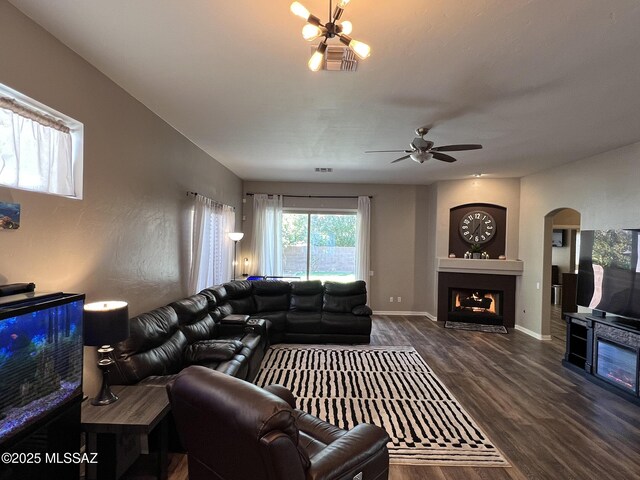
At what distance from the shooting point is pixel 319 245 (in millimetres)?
7773

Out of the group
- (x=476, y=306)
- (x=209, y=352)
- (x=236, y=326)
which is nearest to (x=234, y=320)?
(x=236, y=326)

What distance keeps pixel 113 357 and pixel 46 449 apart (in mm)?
893

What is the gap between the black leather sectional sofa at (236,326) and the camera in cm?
282

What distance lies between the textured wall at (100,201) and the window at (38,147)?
6 centimetres

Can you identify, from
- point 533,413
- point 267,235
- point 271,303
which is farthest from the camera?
point 267,235

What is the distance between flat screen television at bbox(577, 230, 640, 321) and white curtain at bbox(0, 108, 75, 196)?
219 inches

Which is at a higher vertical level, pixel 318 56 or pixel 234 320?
pixel 318 56

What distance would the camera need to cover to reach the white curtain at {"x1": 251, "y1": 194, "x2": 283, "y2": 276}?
24.4 feet

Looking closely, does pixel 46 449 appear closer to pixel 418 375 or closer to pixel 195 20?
pixel 195 20

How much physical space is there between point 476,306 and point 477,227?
5.45 ft

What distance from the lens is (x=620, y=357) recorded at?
3750mm

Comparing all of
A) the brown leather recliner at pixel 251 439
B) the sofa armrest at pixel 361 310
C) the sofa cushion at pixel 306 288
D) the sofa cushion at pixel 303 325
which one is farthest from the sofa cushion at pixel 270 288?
the brown leather recliner at pixel 251 439

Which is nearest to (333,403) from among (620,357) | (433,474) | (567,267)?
(433,474)

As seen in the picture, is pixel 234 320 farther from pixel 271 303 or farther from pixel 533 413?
pixel 533 413
